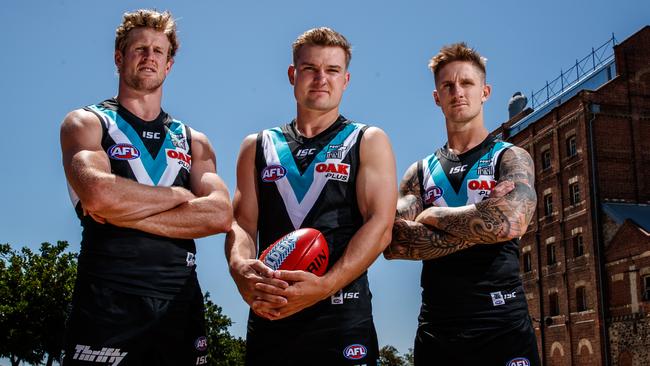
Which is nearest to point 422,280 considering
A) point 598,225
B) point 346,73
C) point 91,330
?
point 346,73

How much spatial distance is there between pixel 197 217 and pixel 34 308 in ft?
114

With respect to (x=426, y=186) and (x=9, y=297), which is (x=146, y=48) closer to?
(x=426, y=186)

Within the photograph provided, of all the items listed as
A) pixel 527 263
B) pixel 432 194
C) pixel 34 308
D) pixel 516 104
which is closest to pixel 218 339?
pixel 34 308

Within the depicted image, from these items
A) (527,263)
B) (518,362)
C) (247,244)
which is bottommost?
(518,362)

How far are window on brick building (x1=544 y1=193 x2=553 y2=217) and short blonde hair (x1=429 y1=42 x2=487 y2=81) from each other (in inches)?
1674

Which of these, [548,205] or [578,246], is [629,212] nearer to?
[578,246]

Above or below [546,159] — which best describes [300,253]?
below

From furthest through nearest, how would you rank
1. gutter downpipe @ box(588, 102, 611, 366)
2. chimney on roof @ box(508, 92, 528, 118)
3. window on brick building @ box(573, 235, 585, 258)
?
chimney on roof @ box(508, 92, 528, 118) → window on brick building @ box(573, 235, 585, 258) → gutter downpipe @ box(588, 102, 611, 366)

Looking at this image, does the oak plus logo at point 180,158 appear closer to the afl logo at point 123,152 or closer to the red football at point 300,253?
the afl logo at point 123,152

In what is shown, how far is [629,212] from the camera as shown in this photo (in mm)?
41938

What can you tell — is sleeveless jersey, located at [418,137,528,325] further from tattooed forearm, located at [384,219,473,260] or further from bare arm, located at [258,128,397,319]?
bare arm, located at [258,128,397,319]

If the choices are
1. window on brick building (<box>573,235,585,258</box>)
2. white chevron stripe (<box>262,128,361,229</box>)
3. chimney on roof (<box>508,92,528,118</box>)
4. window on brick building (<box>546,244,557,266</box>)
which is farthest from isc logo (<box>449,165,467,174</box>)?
chimney on roof (<box>508,92,528,118</box>)

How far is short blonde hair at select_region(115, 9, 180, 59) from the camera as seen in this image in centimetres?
587

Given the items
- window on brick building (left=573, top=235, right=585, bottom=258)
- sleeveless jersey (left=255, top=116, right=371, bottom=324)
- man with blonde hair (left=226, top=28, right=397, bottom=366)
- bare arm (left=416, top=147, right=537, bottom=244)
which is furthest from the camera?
window on brick building (left=573, top=235, right=585, bottom=258)
